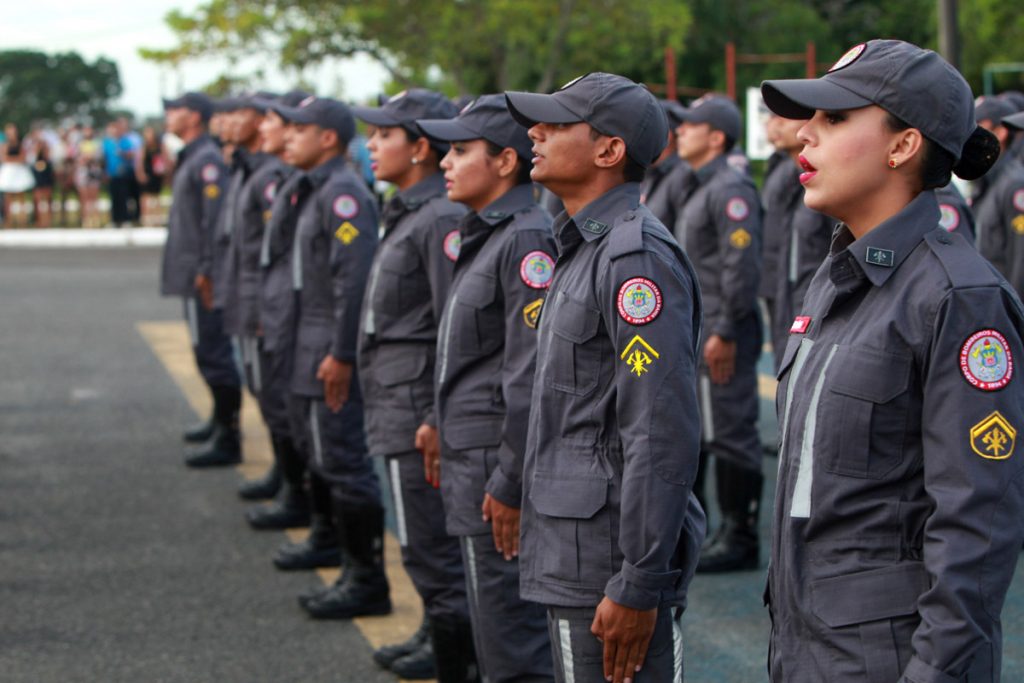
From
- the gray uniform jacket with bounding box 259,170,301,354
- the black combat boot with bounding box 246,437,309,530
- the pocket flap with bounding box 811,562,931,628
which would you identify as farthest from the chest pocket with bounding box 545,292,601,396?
the black combat boot with bounding box 246,437,309,530

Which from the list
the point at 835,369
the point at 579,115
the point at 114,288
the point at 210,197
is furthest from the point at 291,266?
the point at 114,288

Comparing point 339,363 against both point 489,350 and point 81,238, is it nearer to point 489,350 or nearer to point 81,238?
point 489,350

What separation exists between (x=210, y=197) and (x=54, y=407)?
2996mm

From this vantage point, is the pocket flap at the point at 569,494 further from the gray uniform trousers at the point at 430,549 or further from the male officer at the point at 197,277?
the male officer at the point at 197,277

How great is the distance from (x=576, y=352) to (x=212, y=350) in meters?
6.39

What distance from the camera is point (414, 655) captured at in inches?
216

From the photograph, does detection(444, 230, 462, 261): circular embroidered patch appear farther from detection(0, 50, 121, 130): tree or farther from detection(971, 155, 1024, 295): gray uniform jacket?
detection(0, 50, 121, 130): tree

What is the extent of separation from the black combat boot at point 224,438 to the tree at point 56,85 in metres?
47.8

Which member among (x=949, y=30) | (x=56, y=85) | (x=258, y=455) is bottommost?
(x=258, y=455)

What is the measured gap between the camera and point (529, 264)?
423cm

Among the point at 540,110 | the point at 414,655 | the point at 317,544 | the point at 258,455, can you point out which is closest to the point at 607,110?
the point at 540,110

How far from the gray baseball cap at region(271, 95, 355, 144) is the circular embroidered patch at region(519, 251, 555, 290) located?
257 centimetres

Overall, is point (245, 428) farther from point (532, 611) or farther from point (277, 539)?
point (532, 611)

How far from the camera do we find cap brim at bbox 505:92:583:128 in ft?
11.5
